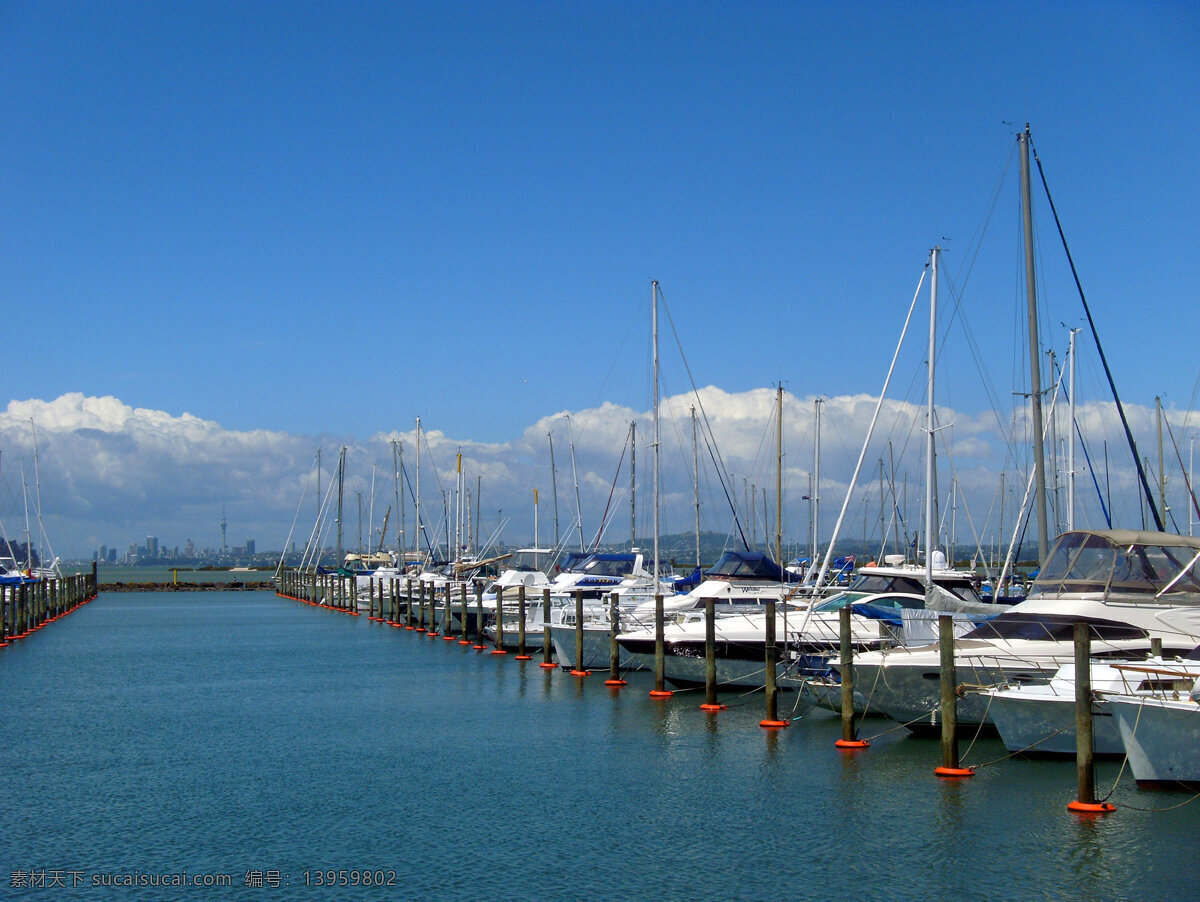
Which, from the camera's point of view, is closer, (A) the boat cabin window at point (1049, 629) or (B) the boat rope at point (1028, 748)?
(B) the boat rope at point (1028, 748)

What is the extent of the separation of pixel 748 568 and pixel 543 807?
69.6ft

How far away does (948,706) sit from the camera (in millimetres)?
20203

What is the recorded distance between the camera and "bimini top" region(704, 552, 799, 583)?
40.1m

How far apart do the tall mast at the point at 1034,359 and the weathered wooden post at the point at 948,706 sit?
11052 millimetres

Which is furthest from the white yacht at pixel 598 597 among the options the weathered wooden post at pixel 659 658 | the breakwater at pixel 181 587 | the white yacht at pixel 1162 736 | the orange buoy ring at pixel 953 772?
the breakwater at pixel 181 587

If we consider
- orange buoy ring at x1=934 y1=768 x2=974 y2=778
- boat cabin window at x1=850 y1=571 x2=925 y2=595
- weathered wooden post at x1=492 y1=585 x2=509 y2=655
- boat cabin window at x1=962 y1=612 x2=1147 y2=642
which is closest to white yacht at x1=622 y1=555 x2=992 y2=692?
boat cabin window at x1=850 y1=571 x2=925 y2=595

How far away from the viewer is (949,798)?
19.6 m

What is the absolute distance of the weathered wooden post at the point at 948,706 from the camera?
2012 cm

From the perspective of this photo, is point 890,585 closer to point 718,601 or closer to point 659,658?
point 718,601

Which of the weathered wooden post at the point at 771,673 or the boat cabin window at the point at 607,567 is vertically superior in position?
the boat cabin window at the point at 607,567

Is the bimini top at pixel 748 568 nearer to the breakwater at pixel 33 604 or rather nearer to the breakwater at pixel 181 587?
the breakwater at pixel 33 604

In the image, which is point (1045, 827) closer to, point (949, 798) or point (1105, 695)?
point (949, 798)

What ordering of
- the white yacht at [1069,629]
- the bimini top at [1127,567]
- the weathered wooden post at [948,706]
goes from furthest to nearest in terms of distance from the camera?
the bimini top at [1127,567] → the white yacht at [1069,629] → the weathered wooden post at [948,706]

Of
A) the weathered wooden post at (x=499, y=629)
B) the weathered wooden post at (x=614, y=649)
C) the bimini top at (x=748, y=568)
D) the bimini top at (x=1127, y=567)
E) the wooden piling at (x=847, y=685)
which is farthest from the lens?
the weathered wooden post at (x=499, y=629)
